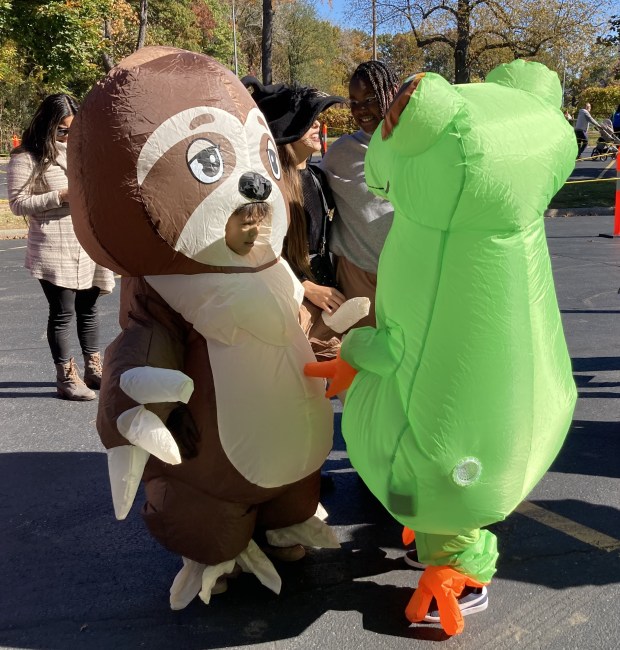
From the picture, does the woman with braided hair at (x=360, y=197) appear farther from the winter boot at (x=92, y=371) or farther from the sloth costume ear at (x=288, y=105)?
the winter boot at (x=92, y=371)

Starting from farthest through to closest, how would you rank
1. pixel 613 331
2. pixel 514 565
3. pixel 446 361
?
1. pixel 613 331
2. pixel 514 565
3. pixel 446 361

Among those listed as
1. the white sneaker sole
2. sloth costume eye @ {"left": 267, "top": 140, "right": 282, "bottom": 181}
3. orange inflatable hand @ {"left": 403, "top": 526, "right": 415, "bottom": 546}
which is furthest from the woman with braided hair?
the white sneaker sole

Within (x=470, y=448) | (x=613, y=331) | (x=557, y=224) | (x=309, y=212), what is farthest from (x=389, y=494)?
(x=557, y=224)

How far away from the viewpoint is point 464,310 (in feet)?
6.14

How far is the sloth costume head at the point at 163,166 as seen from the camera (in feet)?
6.68

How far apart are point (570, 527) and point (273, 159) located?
1968mm

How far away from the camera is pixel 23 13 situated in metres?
14.6

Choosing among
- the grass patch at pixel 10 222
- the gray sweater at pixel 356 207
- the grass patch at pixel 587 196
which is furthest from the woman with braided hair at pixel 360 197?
the grass patch at pixel 587 196

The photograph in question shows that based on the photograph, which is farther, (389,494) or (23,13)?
(23,13)

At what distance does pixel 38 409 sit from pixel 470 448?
3228mm

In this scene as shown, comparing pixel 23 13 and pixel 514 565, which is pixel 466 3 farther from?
pixel 514 565

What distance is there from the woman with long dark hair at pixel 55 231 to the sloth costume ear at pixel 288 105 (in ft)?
5.69

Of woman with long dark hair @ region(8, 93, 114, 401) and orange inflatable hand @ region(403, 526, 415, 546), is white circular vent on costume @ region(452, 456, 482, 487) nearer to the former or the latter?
orange inflatable hand @ region(403, 526, 415, 546)

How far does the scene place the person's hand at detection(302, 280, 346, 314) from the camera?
2.60m
